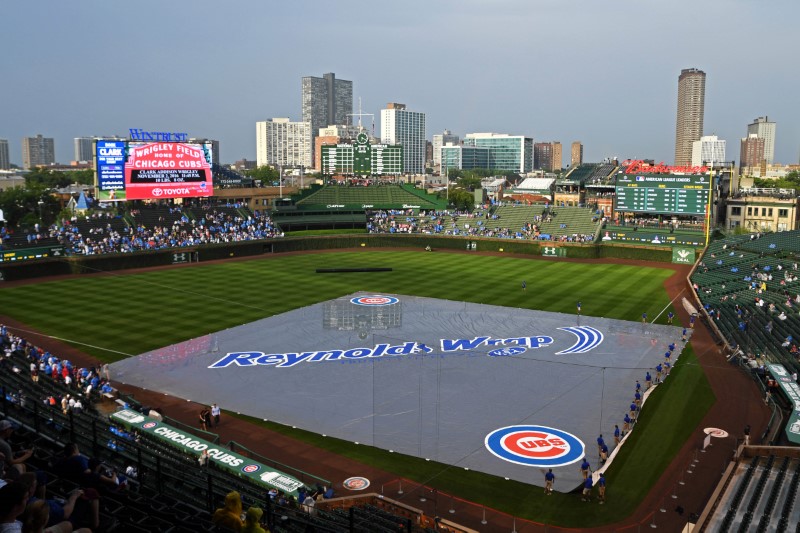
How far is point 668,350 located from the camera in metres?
36.2

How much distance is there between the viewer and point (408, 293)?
175 feet

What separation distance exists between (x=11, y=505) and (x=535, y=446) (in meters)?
20.3

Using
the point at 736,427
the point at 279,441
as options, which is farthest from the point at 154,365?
the point at 736,427

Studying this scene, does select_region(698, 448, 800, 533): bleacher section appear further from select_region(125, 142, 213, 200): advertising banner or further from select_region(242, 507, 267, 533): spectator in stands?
select_region(125, 142, 213, 200): advertising banner

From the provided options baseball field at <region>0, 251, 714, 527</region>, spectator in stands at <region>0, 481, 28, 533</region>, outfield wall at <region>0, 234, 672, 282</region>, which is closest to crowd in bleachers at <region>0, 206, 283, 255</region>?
outfield wall at <region>0, 234, 672, 282</region>

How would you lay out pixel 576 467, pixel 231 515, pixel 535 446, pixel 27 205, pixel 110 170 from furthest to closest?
pixel 27 205 < pixel 110 170 < pixel 535 446 < pixel 576 467 < pixel 231 515

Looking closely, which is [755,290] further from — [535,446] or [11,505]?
[11,505]

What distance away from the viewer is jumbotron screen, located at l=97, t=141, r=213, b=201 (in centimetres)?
6975

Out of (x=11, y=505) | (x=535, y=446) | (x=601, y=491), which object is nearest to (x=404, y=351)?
(x=535, y=446)

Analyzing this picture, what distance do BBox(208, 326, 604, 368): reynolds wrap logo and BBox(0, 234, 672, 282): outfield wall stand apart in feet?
117

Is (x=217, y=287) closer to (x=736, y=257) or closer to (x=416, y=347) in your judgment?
(x=416, y=347)

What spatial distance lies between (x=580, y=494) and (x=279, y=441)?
11247mm

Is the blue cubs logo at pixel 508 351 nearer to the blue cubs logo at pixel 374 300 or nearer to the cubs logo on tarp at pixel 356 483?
the cubs logo on tarp at pixel 356 483

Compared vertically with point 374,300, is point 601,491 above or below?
below
